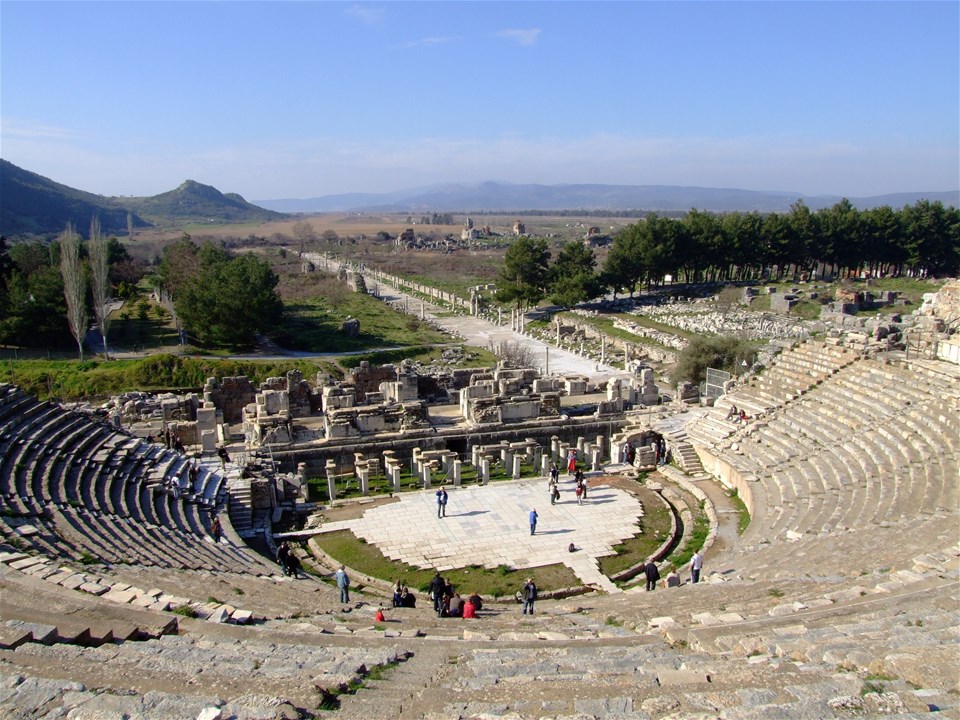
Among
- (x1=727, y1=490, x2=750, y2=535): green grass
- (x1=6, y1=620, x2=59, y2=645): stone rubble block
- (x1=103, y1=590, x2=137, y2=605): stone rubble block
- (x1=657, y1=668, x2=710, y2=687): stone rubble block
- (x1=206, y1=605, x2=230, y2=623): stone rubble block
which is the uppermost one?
(x1=6, y1=620, x2=59, y2=645): stone rubble block

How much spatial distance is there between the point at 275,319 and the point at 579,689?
39537 millimetres

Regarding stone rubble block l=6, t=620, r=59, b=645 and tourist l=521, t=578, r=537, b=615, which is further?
tourist l=521, t=578, r=537, b=615

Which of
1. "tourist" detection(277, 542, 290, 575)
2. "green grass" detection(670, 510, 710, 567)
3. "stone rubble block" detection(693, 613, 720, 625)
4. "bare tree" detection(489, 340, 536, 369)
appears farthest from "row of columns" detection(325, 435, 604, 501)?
"bare tree" detection(489, 340, 536, 369)

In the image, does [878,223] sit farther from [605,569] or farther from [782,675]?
[782,675]

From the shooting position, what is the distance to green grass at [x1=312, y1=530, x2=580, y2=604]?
16391mm

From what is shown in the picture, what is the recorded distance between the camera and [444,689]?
321 inches

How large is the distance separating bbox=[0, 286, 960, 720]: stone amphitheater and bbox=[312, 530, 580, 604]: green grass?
81cm

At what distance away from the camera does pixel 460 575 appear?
17.1 m

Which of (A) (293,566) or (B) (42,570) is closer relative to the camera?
(B) (42,570)

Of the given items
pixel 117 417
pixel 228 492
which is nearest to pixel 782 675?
pixel 228 492

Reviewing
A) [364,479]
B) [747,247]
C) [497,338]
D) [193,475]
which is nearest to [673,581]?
[364,479]

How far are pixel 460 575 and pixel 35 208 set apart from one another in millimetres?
165745

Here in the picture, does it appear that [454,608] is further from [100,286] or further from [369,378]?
[100,286]

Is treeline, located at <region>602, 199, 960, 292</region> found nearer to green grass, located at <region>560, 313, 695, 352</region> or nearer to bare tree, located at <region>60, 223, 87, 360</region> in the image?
green grass, located at <region>560, 313, 695, 352</region>
